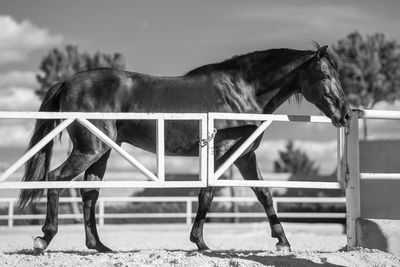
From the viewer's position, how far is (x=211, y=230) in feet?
59.6

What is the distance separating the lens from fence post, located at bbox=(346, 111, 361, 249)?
260 inches

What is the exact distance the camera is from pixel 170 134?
6863 mm

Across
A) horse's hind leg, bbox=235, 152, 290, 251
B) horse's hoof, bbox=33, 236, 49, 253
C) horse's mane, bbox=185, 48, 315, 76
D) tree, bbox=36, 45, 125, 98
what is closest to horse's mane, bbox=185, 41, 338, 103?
horse's mane, bbox=185, 48, 315, 76

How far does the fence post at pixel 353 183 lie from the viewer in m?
6.61

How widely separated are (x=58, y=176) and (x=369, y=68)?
108 ft

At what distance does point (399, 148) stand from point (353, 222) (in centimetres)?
105

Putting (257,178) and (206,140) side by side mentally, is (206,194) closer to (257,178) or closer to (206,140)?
(257,178)

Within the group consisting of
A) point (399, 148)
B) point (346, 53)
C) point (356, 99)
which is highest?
point (346, 53)

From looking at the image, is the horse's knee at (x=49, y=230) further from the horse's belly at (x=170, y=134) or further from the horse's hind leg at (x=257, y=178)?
the horse's hind leg at (x=257, y=178)

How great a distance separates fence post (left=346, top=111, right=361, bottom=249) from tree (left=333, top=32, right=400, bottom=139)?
101 ft

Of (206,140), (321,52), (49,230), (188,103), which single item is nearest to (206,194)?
(206,140)

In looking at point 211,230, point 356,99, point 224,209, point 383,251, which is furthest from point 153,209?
point 383,251

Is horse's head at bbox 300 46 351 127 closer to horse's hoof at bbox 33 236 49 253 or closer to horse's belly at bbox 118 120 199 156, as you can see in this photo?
horse's belly at bbox 118 120 199 156

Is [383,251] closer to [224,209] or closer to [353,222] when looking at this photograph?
[353,222]
